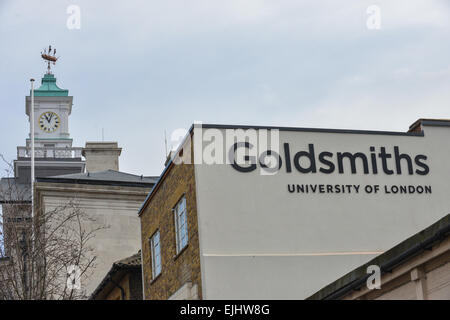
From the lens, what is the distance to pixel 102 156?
50062 mm

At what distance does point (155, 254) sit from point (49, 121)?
233 ft

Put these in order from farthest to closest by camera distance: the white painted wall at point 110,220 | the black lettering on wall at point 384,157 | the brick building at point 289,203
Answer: the white painted wall at point 110,220
the black lettering on wall at point 384,157
the brick building at point 289,203

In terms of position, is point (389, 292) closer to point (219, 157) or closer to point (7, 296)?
point (219, 157)

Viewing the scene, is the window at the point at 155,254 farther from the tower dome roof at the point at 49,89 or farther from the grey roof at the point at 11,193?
the tower dome roof at the point at 49,89

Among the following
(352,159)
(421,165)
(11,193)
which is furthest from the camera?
(11,193)

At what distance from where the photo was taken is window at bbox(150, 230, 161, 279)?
2800 cm

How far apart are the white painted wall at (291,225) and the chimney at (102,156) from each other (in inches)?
1037

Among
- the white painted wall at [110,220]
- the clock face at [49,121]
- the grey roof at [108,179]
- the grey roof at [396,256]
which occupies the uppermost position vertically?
the clock face at [49,121]

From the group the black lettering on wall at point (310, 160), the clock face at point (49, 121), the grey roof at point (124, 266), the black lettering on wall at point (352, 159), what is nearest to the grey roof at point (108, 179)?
the grey roof at point (124, 266)

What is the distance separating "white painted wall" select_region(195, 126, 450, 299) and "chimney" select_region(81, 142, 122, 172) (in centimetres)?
2633

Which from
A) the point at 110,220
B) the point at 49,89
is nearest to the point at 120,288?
the point at 110,220

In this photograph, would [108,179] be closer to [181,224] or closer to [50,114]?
[181,224]

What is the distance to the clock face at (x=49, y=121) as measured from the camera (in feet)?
318
